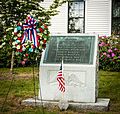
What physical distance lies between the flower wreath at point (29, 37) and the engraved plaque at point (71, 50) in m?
1.37

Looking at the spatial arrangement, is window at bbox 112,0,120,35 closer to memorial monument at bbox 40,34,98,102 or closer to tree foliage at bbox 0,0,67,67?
memorial monument at bbox 40,34,98,102

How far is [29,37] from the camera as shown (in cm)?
785

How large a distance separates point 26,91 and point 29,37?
3682 millimetres

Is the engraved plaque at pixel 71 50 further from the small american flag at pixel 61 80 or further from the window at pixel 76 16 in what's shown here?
the window at pixel 76 16

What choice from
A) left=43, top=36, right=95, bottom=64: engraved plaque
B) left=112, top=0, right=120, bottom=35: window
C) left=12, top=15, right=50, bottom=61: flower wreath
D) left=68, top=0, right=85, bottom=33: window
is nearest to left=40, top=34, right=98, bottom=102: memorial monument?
left=43, top=36, right=95, bottom=64: engraved plaque

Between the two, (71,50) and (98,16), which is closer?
(71,50)

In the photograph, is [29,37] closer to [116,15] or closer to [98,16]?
[98,16]

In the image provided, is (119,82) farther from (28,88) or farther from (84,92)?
(84,92)

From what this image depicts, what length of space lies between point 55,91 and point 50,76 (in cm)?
37

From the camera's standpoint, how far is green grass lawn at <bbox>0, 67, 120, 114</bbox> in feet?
28.6

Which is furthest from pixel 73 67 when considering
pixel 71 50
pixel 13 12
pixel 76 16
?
pixel 76 16

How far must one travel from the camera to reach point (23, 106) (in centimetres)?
922

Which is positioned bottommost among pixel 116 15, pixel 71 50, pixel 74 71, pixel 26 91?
pixel 26 91

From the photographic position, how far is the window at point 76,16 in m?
20.7
